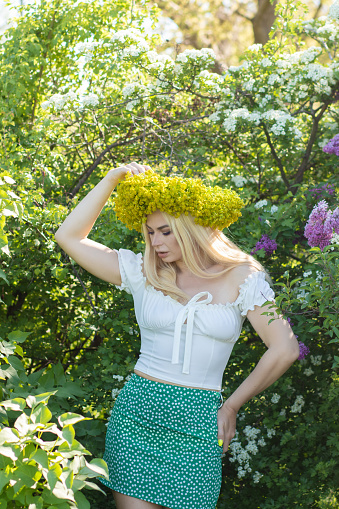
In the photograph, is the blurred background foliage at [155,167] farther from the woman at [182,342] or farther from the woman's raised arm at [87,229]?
the woman's raised arm at [87,229]

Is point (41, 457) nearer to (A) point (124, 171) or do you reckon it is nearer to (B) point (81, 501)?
(B) point (81, 501)

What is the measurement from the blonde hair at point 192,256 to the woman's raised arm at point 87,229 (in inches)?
6.8

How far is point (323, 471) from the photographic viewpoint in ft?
9.50

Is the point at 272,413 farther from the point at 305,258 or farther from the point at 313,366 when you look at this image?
the point at 305,258

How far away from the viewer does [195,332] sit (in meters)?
2.23

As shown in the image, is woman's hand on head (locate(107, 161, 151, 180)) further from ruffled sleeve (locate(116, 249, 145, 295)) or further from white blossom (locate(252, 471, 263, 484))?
white blossom (locate(252, 471, 263, 484))

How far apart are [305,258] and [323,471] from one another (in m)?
1.12

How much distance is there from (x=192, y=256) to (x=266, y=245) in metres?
0.86

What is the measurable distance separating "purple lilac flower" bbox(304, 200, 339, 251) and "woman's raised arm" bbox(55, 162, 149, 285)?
80 cm

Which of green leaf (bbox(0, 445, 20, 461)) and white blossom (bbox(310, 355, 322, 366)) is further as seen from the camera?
white blossom (bbox(310, 355, 322, 366))

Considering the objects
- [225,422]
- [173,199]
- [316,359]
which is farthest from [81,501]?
[316,359]

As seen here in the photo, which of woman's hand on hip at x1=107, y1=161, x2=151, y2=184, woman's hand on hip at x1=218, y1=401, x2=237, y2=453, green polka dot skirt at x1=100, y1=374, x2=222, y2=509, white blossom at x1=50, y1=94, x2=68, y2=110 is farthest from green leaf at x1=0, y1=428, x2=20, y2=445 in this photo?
white blossom at x1=50, y1=94, x2=68, y2=110

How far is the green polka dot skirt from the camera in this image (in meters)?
2.17

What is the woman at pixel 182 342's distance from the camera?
2184mm
